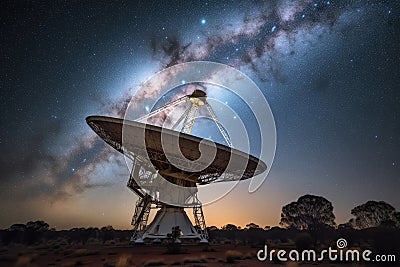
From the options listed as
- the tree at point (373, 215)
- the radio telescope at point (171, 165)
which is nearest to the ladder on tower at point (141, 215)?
the radio telescope at point (171, 165)

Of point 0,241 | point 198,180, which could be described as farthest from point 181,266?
point 0,241

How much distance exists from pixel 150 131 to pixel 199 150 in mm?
3592

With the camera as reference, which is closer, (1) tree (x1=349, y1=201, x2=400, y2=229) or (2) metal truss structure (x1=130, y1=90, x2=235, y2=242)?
(2) metal truss structure (x1=130, y1=90, x2=235, y2=242)

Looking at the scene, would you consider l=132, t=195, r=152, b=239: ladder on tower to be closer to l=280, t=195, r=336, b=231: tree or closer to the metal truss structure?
the metal truss structure

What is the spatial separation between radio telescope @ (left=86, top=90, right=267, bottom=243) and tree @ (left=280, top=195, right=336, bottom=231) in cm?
2733

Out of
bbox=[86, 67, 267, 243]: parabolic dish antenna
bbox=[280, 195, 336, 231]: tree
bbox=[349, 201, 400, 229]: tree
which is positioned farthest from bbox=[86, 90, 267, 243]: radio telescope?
bbox=[349, 201, 400, 229]: tree

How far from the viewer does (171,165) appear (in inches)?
1003

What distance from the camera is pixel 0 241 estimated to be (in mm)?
43656

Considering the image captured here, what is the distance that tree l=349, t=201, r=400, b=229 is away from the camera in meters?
46.9

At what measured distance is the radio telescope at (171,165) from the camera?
21.5 meters

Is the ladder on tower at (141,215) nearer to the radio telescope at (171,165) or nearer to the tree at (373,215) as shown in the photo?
the radio telescope at (171,165)

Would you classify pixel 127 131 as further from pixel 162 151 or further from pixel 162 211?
pixel 162 211

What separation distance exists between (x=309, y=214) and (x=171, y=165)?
1366 inches

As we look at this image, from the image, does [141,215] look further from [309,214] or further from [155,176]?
[309,214]
